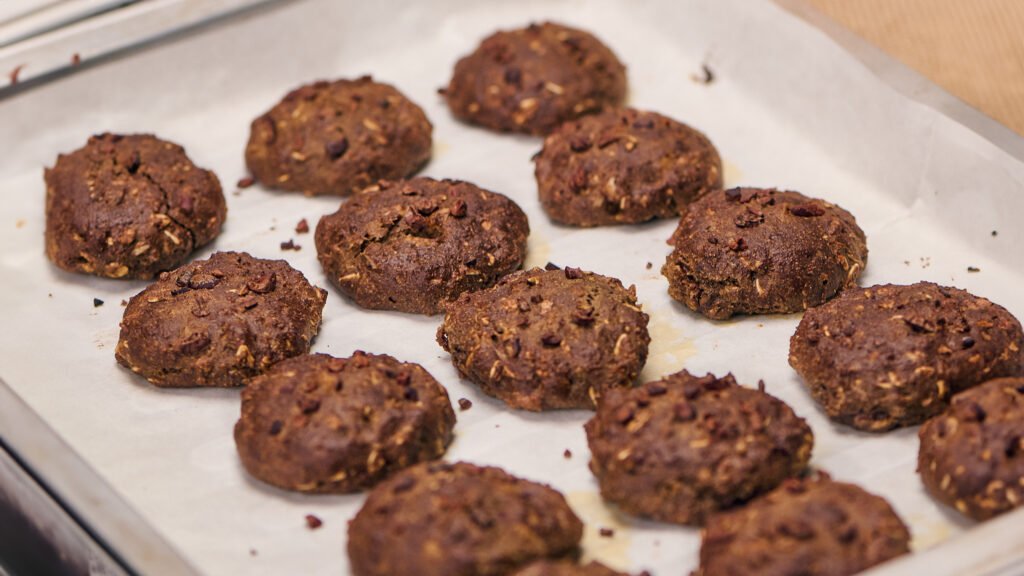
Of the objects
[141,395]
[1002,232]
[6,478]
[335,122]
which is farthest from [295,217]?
[1002,232]

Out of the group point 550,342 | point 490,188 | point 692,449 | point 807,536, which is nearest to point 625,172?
point 490,188

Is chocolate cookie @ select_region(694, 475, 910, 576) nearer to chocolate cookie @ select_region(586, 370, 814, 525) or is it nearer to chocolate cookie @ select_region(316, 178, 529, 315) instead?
chocolate cookie @ select_region(586, 370, 814, 525)

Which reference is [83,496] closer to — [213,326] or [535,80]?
[213,326]

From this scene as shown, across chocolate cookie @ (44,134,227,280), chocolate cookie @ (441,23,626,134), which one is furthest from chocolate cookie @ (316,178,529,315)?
chocolate cookie @ (441,23,626,134)

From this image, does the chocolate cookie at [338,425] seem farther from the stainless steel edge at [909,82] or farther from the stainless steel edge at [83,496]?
the stainless steel edge at [909,82]

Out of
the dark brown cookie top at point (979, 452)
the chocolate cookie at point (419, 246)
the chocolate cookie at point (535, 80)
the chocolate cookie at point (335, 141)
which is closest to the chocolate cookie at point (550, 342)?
the chocolate cookie at point (419, 246)

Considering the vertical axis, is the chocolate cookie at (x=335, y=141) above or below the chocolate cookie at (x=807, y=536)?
below
